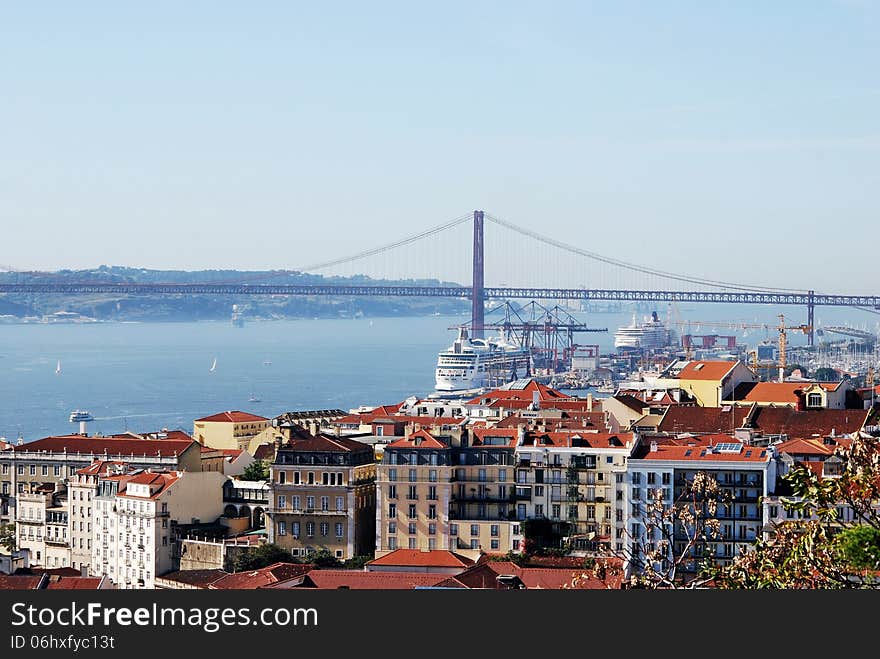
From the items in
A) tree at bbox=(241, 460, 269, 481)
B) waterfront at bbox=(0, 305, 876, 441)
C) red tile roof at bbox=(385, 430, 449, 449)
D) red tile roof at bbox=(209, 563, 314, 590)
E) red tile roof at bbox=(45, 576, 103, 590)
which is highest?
red tile roof at bbox=(385, 430, 449, 449)

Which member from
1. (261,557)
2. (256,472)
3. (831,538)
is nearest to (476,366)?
(256,472)

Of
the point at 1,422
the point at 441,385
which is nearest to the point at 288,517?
the point at 1,422

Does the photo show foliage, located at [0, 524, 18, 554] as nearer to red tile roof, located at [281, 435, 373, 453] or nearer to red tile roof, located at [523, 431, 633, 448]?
red tile roof, located at [281, 435, 373, 453]

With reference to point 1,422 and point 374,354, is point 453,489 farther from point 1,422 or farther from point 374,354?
point 374,354

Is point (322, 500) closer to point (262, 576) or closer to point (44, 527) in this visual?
point (262, 576)

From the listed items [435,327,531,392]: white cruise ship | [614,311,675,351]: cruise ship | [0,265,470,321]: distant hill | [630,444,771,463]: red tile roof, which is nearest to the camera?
[630,444,771,463]: red tile roof

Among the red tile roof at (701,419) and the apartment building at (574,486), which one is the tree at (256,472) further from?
the red tile roof at (701,419)

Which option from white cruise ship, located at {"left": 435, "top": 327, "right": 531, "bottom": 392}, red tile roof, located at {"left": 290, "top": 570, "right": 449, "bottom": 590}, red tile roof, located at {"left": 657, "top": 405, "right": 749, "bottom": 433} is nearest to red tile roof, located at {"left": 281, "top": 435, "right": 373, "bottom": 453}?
red tile roof, located at {"left": 290, "top": 570, "right": 449, "bottom": 590}
